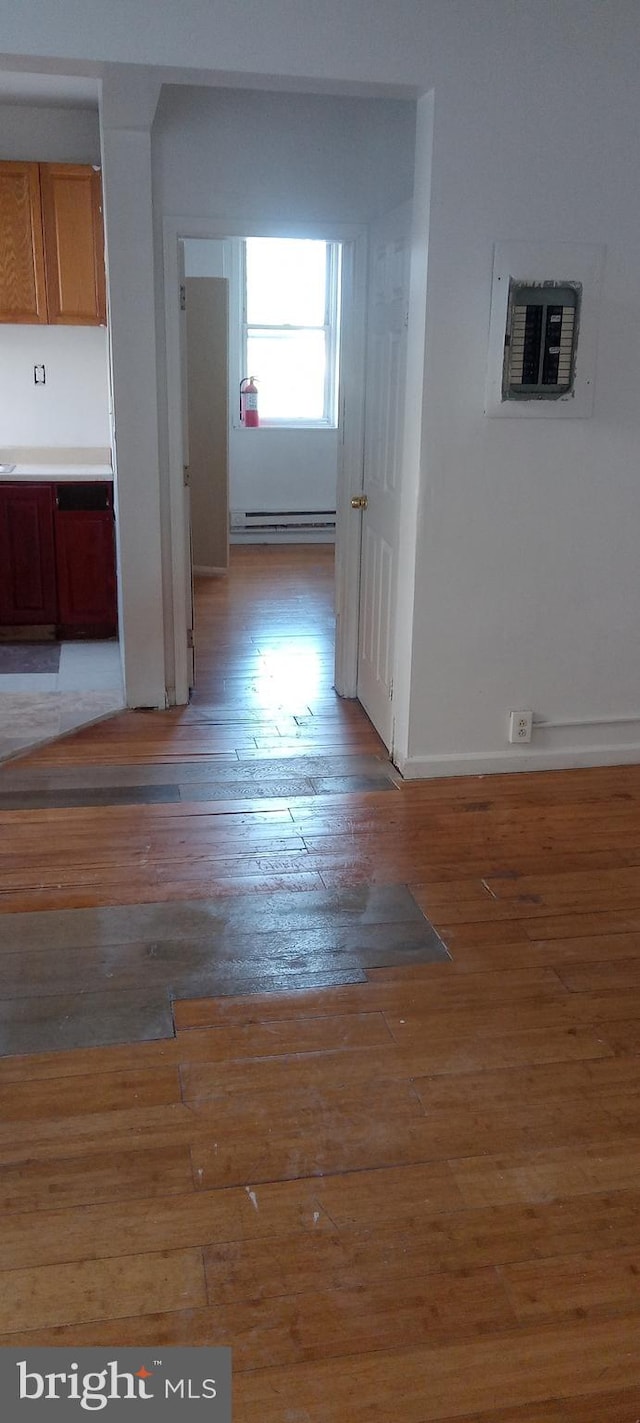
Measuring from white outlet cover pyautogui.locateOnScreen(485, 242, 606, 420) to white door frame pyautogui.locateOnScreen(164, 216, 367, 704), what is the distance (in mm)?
1050

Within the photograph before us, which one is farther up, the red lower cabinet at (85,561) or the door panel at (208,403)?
the door panel at (208,403)

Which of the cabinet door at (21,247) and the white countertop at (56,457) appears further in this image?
the white countertop at (56,457)

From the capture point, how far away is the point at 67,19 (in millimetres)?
3191

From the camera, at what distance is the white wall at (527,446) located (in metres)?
3.55

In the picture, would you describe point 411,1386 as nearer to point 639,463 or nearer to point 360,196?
point 639,463

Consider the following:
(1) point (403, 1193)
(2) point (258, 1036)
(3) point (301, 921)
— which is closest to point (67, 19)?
(3) point (301, 921)

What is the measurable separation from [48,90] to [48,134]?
468 mm

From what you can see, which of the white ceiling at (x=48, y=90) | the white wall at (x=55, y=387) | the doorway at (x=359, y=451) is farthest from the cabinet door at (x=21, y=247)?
the doorway at (x=359, y=451)

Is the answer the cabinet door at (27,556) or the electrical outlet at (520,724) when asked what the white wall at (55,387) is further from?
the electrical outlet at (520,724)

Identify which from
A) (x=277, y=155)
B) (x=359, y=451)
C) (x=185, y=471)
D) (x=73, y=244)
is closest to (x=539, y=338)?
(x=359, y=451)

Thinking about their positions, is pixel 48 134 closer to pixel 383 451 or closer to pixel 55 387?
pixel 55 387

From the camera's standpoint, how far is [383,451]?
441 cm

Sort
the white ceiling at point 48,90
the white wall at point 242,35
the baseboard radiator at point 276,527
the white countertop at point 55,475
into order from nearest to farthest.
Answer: the white wall at point 242,35
the white ceiling at point 48,90
the white countertop at point 55,475
the baseboard radiator at point 276,527

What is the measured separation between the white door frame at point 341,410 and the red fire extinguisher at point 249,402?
4292 mm
